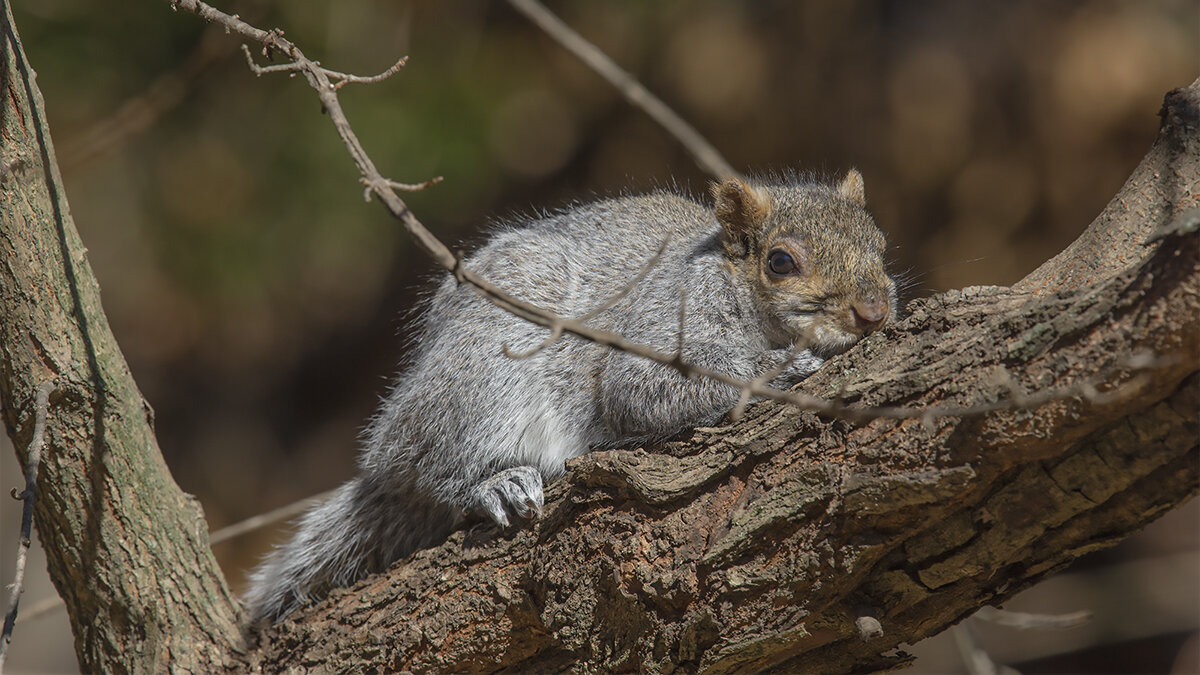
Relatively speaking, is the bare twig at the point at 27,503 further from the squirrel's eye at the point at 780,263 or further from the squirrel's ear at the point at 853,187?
the squirrel's ear at the point at 853,187

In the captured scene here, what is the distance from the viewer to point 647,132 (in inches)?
189

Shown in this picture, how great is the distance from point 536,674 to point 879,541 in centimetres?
81

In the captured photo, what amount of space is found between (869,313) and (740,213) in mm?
468

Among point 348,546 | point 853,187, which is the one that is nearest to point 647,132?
point 853,187

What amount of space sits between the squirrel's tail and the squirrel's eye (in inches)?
40.9

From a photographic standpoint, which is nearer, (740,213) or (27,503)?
(27,503)

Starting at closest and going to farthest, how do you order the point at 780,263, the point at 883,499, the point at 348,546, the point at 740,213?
the point at 883,499 < the point at 780,263 < the point at 740,213 < the point at 348,546

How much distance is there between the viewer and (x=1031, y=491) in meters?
1.55

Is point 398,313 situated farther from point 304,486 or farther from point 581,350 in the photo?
point 581,350

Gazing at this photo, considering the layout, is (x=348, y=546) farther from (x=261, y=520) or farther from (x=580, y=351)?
(x=580, y=351)

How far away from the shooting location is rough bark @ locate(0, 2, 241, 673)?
1996 mm

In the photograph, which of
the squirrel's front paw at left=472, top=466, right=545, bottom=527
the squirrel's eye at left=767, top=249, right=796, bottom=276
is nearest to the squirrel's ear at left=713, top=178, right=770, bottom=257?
the squirrel's eye at left=767, top=249, right=796, bottom=276

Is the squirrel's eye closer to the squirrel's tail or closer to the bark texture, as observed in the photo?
the bark texture

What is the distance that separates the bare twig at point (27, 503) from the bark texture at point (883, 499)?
0.68m
